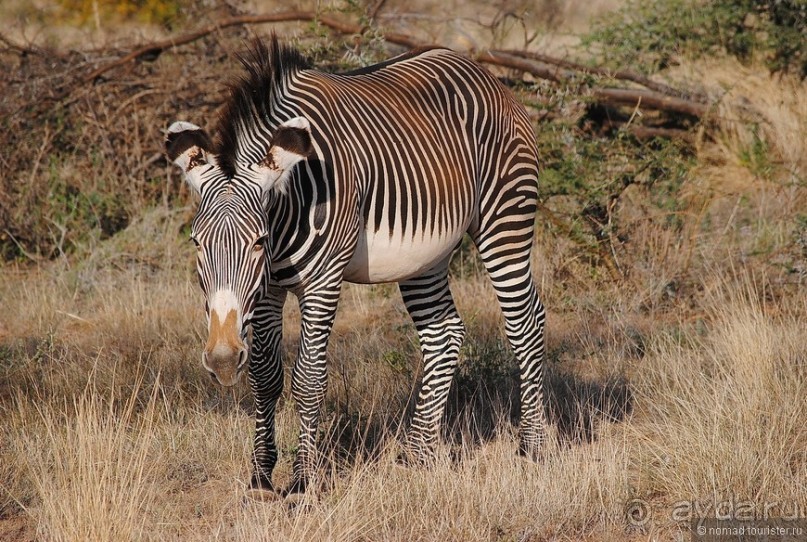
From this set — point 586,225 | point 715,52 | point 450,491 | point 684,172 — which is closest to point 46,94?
point 586,225

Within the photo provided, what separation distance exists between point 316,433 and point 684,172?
5.12m

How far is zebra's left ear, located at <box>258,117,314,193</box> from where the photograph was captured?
4066mm

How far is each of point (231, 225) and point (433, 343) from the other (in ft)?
6.77

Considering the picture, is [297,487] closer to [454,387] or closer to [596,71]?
[454,387]

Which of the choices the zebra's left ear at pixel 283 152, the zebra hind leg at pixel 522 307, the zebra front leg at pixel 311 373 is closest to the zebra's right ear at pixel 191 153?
the zebra's left ear at pixel 283 152

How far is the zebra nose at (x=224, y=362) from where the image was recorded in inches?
145

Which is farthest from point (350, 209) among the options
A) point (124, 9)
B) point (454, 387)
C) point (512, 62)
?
point (124, 9)

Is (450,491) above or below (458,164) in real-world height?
below

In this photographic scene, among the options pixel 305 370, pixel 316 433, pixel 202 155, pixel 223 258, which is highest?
pixel 202 155

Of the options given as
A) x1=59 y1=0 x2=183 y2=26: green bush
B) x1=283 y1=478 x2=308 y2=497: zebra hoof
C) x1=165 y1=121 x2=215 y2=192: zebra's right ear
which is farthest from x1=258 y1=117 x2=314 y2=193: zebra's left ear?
x1=59 y1=0 x2=183 y2=26: green bush

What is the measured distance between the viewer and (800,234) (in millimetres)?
7746

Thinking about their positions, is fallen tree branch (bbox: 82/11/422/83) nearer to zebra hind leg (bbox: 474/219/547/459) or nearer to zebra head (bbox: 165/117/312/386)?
zebra hind leg (bbox: 474/219/547/459)

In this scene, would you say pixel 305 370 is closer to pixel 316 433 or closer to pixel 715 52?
pixel 316 433

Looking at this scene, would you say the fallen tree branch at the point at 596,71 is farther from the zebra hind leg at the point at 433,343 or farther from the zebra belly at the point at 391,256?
the zebra belly at the point at 391,256
